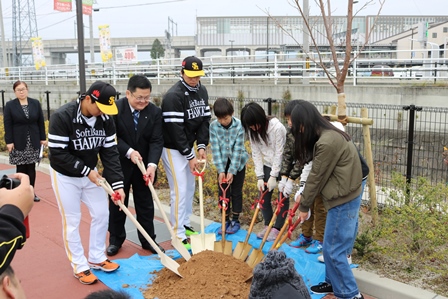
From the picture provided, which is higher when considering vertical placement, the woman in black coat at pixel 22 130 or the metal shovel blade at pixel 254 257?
the woman in black coat at pixel 22 130

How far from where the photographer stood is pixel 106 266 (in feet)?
14.2

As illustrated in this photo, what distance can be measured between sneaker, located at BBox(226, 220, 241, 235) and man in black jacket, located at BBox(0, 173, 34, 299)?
362cm

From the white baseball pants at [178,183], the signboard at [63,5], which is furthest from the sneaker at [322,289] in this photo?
the signboard at [63,5]

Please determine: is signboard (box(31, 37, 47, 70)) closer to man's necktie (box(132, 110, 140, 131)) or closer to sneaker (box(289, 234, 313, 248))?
man's necktie (box(132, 110, 140, 131))

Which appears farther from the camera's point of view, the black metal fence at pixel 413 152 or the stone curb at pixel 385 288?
the black metal fence at pixel 413 152

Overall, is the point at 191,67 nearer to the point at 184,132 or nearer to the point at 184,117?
the point at 184,117

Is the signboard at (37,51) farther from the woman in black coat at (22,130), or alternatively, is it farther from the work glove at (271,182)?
the work glove at (271,182)

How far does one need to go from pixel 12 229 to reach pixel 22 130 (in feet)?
18.2

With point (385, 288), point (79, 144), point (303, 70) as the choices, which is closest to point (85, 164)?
point (79, 144)

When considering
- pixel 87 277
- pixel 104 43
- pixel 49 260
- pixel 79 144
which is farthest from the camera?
pixel 104 43

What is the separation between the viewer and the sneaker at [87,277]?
4.08 metres

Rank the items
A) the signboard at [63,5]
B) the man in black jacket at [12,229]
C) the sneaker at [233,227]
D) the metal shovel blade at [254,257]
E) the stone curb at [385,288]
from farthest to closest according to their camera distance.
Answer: the signboard at [63,5] < the sneaker at [233,227] < the metal shovel blade at [254,257] < the stone curb at [385,288] < the man in black jacket at [12,229]

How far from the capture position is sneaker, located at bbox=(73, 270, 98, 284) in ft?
13.4

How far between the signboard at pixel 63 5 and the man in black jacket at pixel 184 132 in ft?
70.4
